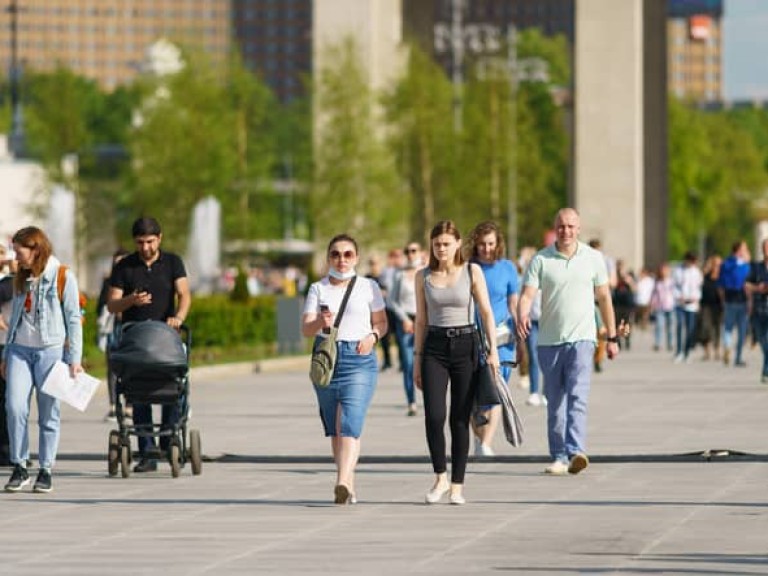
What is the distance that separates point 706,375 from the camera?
3300cm

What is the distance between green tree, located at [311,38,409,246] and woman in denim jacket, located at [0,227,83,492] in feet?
134

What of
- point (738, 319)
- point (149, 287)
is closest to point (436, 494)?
point (149, 287)

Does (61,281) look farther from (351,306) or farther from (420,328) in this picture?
(420,328)

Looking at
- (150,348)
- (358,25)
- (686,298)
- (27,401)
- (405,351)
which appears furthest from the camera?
(358,25)

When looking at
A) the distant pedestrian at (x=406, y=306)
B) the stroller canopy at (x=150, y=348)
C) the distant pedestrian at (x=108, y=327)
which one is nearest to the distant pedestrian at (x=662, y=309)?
the distant pedestrian at (x=406, y=306)

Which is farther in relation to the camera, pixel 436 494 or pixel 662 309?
pixel 662 309

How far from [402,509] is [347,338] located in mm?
1187

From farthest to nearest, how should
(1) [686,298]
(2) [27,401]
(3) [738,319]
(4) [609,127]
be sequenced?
(4) [609,127], (1) [686,298], (3) [738,319], (2) [27,401]

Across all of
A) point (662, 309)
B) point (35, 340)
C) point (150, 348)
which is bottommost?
point (662, 309)

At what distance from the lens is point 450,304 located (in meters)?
15.0

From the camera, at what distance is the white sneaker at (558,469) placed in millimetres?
16969

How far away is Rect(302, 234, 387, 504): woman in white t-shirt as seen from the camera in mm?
15062

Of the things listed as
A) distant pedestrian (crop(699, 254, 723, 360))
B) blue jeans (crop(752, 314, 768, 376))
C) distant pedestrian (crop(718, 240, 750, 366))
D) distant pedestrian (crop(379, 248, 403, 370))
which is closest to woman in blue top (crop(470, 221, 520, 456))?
distant pedestrian (crop(379, 248, 403, 370))

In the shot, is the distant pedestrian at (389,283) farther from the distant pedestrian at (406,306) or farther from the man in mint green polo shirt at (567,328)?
the man in mint green polo shirt at (567,328)
